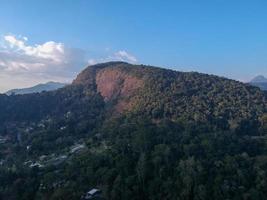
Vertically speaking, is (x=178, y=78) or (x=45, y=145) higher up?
(x=178, y=78)

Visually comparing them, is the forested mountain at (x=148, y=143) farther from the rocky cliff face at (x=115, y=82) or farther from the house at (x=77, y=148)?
the rocky cliff face at (x=115, y=82)

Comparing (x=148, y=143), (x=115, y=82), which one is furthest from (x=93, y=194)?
(x=115, y=82)

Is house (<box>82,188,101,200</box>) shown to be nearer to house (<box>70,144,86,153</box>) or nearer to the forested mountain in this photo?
the forested mountain

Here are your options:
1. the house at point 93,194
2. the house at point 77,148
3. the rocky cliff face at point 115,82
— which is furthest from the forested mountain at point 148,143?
the house at point 93,194

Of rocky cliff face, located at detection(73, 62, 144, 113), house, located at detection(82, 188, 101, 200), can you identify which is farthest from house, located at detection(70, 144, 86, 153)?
rocky cliff face, located at detection(73, 62, 144, 113)

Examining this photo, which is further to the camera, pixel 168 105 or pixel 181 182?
pixel 168 105

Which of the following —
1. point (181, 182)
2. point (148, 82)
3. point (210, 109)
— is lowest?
point (181, 182)

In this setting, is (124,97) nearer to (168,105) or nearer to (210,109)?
(168,105)

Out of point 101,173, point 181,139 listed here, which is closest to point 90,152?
point 101,173
